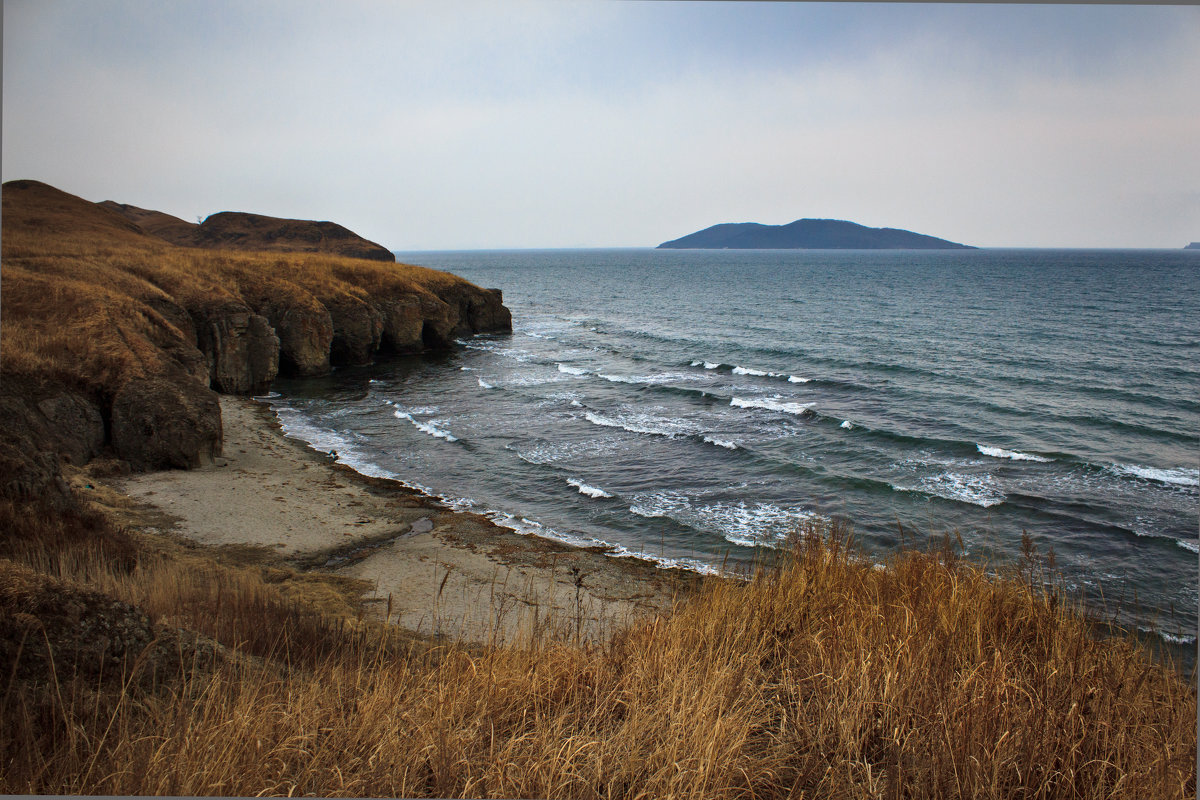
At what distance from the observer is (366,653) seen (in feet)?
16.3

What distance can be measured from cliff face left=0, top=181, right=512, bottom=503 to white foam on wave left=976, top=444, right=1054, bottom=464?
1972 cm

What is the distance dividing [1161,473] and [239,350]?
2794 centimetres

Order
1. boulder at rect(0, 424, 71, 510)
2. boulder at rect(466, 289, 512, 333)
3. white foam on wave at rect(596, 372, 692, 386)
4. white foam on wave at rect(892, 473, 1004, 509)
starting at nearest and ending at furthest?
boulder at rect(0, 424, 71, 510)
white foam on wave at rect(892, 473, 1004, 509)
white foam on wave at rect(596, 372, 692, 386)
boulder at rect(466, 289, 512, 333)

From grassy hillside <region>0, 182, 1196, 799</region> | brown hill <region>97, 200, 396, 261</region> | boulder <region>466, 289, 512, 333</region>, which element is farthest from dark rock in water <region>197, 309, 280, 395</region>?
boulder <region>466, 289, 512, 333</region>

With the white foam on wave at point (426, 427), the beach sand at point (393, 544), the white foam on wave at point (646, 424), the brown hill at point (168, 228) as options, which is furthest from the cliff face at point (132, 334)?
the white foam on wave at point (646, 424)

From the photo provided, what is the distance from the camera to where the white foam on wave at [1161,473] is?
627 inches

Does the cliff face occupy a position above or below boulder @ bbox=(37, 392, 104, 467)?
above

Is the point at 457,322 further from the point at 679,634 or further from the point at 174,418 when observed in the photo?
the point at 679,634

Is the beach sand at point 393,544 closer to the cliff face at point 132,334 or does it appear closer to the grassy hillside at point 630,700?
the cliff face at point 132,334

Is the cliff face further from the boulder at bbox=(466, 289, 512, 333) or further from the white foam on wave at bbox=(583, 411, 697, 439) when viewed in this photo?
the white foam on wave at bbox=(583, 411, 697, 439)

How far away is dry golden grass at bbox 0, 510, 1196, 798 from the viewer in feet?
9.87

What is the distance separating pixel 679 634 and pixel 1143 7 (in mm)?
5251

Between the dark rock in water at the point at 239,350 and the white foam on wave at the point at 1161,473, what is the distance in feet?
87.4

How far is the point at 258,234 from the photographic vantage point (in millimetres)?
50281
